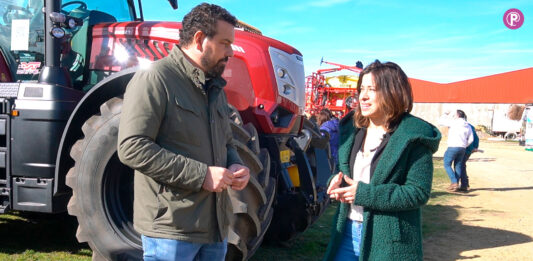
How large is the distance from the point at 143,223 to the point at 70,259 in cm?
260

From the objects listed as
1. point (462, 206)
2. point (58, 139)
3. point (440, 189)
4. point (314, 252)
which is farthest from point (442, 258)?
point (440, 189)

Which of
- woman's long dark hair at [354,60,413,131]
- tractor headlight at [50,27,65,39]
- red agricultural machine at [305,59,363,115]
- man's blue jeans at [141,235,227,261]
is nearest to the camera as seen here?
man's blue jeans at [141,235,227,261]

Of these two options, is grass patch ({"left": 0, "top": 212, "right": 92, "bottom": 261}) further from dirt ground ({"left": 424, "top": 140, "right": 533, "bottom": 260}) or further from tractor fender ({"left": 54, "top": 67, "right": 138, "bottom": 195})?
dirt ground ({"left": 424, "top": 140, "right": 533, "bottom": 260})

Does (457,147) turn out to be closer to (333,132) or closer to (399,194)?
(333,132)

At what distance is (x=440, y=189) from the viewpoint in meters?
9.79

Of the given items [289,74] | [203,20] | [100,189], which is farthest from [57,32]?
[203,20]

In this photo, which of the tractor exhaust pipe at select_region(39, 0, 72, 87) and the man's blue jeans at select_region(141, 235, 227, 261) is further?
the tractor exhaust pipe at select_region(39, 0, 72, 87)

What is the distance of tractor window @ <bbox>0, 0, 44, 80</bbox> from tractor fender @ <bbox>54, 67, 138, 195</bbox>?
951 mm

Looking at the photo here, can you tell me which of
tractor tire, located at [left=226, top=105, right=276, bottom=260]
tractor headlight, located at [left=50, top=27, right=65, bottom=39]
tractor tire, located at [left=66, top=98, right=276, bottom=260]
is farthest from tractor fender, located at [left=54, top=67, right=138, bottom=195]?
tractor tire, located at [left=226, top=105, right=276, bottom=260]

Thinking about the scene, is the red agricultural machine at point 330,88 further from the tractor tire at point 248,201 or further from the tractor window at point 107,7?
the tractor tire at point 248,201

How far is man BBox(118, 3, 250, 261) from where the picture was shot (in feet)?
6.15

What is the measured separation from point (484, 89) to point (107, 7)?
43.1m

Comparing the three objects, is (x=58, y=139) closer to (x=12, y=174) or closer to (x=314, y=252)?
(x=12, y=174)

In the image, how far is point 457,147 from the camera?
31.8 ft
